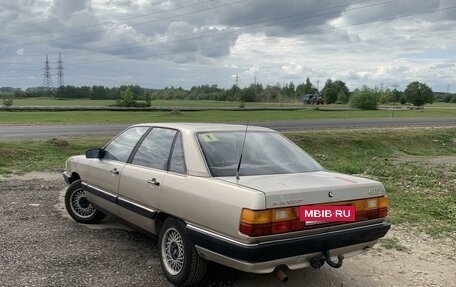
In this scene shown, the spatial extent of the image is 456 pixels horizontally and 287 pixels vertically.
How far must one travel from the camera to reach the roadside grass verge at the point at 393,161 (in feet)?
24.8

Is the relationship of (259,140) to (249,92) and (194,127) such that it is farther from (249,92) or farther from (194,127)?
(249,92)

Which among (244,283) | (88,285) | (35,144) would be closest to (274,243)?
(244,283)

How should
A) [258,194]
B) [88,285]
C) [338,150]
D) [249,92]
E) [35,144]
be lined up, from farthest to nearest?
[249,92] → [338,150] → [35,144] → [88,285] → [258,194]

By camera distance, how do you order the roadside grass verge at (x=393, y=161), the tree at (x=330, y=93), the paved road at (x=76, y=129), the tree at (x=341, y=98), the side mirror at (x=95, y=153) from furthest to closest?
the tree at (x=330, y=93), the tree at (x=341, y=98), the paved road at (x=76, y=129), the roadside grass verge at (x=393, y=161), the side mirror at (x=95, y=153)

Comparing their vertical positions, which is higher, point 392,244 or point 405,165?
point 392,244

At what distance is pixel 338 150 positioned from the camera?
59.5 ft

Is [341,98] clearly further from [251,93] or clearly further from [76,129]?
[76,129]

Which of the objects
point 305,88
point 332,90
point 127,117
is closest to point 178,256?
point 127,117

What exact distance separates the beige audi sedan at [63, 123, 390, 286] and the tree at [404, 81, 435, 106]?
377 feet

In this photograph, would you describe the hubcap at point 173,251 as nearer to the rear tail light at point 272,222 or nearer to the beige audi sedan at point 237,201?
the beige audi sedan at point 237,201

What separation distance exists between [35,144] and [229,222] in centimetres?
1244

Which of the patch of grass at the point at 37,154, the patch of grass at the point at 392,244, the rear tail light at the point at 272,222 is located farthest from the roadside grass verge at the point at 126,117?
the rear tail light at the point at 272,222

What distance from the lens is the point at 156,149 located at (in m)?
4.98

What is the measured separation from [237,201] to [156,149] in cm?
159
